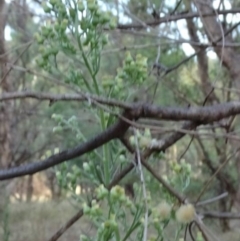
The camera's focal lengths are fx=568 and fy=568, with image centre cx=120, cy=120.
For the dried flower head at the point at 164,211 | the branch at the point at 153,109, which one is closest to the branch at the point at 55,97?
the branch at the point at 153,109

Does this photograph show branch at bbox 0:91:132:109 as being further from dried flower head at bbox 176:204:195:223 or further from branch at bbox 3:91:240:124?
dried flower head at bbox 176:204:195:223

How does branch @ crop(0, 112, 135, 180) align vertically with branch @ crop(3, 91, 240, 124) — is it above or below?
below

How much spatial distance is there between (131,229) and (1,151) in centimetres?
218

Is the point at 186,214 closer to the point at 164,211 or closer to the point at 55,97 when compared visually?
the point at 164,211

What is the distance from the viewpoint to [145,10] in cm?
228

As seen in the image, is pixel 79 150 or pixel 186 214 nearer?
pixel 186 214

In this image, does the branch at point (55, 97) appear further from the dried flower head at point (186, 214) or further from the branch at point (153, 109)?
the dried flower head at point (186, 214)

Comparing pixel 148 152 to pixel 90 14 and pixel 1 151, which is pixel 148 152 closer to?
pixel 90 14

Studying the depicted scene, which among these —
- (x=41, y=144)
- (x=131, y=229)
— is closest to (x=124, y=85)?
(x=131, y=229)

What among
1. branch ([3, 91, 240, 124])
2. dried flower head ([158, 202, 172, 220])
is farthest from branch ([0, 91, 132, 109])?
dried flower head ([158, 202, 172, 220])

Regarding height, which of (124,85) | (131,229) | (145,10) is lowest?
(131,229)

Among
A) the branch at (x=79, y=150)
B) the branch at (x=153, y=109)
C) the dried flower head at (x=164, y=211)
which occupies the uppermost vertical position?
the branch at (x=153, y=109)

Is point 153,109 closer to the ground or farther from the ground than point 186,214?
farther from the ground

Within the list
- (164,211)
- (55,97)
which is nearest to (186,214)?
(164,211)
